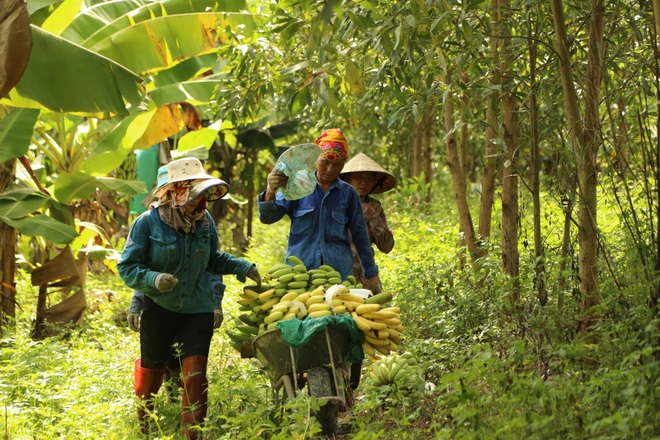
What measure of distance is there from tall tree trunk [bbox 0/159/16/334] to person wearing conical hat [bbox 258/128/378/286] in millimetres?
4254

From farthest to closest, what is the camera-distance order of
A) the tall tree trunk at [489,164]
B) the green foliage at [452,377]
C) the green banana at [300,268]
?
the tall tree trunk at [489,164]
the green banana at [300,268]
the green foliage at [452,377]

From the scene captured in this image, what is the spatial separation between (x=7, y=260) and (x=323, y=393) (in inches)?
221

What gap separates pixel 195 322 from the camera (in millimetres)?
5992

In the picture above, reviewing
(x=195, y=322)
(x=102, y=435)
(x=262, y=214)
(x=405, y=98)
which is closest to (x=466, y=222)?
(x=405, y=98)

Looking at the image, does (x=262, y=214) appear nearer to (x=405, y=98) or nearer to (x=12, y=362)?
(x=405, y=98)

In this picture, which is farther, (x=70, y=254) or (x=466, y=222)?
(x=70, y=254)

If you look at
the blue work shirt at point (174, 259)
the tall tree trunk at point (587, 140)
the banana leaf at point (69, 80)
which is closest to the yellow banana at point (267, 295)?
the blue work shirt at point (174, 259)

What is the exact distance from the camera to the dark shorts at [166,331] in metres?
5.96

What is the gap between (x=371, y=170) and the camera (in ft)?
25.0

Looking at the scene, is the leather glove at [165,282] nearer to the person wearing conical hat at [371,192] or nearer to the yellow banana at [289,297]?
the yellow banana at [289,297]

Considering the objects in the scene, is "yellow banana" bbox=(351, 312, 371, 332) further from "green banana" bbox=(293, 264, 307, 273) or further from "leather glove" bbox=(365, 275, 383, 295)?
"leather glove" bbox=(365, 275, 383, 295)

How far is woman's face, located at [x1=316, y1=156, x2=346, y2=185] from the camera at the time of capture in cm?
654

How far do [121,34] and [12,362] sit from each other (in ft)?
12.1

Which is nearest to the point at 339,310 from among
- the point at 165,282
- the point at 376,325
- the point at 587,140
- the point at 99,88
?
the point at 376,325
